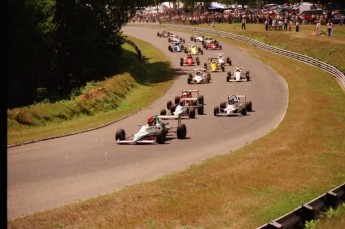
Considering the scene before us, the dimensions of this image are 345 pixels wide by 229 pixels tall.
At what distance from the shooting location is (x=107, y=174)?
1636 cm

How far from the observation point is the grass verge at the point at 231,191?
1168cm

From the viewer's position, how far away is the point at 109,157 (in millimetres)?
18844

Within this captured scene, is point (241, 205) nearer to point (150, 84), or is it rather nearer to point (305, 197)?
point (305, 197)

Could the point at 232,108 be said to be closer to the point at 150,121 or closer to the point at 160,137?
the point at 150,121

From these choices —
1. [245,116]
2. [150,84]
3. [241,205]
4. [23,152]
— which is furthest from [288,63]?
[241,205]

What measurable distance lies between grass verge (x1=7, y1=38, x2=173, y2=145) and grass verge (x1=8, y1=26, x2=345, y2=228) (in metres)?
9.93

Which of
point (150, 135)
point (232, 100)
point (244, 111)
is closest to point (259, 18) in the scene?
point (232, 100)

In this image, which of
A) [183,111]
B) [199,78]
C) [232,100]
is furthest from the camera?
[199,78]

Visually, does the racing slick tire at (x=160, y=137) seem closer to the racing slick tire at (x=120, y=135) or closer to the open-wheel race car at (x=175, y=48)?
the racing slick tire at (x=120, y=135)

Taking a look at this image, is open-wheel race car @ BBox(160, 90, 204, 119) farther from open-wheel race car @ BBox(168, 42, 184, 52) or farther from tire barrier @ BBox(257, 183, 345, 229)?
open-wheel race car @ BBox(168, 42, 184, 52)

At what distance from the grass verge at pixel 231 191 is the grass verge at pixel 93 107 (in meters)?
9.93

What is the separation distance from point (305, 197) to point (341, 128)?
1170 centimetres

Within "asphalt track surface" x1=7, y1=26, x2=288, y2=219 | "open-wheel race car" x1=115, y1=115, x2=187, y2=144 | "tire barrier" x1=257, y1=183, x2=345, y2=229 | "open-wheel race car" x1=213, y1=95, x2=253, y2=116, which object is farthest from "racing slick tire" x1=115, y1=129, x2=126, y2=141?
"tire barrier" x1=257, y1=183, x2=345, y2=229

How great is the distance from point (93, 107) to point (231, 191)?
18.7m
